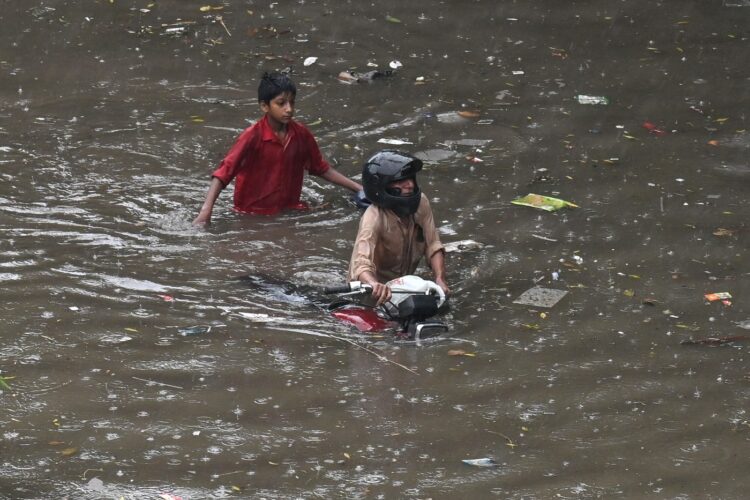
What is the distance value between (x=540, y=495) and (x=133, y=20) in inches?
355

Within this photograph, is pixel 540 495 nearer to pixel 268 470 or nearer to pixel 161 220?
pixel 268 470

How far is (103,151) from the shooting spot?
29.9 feet

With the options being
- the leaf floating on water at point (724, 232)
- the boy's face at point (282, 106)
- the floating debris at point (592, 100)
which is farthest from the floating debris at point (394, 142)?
the leaf floating on water at point (724, 232)

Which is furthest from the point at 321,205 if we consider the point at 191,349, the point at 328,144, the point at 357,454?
the point at 357,454

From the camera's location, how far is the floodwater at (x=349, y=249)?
477 cm

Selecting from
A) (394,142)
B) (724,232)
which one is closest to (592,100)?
(394,142)

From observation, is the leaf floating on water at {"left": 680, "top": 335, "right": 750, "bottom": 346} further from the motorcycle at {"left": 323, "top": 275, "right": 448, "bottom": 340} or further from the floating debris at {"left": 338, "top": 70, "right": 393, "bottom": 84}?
the floating debris at {"left": 338, "top": 70, "right": 393, "bottom": 84}

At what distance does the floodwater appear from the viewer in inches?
188

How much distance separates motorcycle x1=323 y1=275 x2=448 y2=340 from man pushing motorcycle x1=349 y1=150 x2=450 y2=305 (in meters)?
0.10

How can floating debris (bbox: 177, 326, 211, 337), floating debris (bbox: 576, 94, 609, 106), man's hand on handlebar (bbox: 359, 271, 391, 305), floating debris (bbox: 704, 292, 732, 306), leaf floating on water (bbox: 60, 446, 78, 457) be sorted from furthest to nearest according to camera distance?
floating debris (bbox: 576, 94, 609, 106) < floating debris (bbox: 704, 292, 732, 306) < floating debris (bbox: 177, 326, 211, 337) < man's hand on handlebar (bbox: 359, 271, 391, 305) < leaf floating on water (bbox: 60, 446, 78, 457)

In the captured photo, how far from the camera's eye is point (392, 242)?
6309mm

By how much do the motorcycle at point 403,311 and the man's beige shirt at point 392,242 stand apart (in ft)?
0.66

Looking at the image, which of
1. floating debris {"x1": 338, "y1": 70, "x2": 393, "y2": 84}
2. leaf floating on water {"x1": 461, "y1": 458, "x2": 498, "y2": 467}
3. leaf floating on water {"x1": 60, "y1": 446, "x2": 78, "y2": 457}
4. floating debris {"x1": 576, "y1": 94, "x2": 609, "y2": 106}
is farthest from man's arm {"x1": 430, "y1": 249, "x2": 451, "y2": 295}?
floating debris {"x1": 338, "y1": 70, "x2": 393, "y2": 84}

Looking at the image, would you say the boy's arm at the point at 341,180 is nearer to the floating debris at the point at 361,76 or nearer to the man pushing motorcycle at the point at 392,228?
the man pushing motorcycle at the point at 392,228
